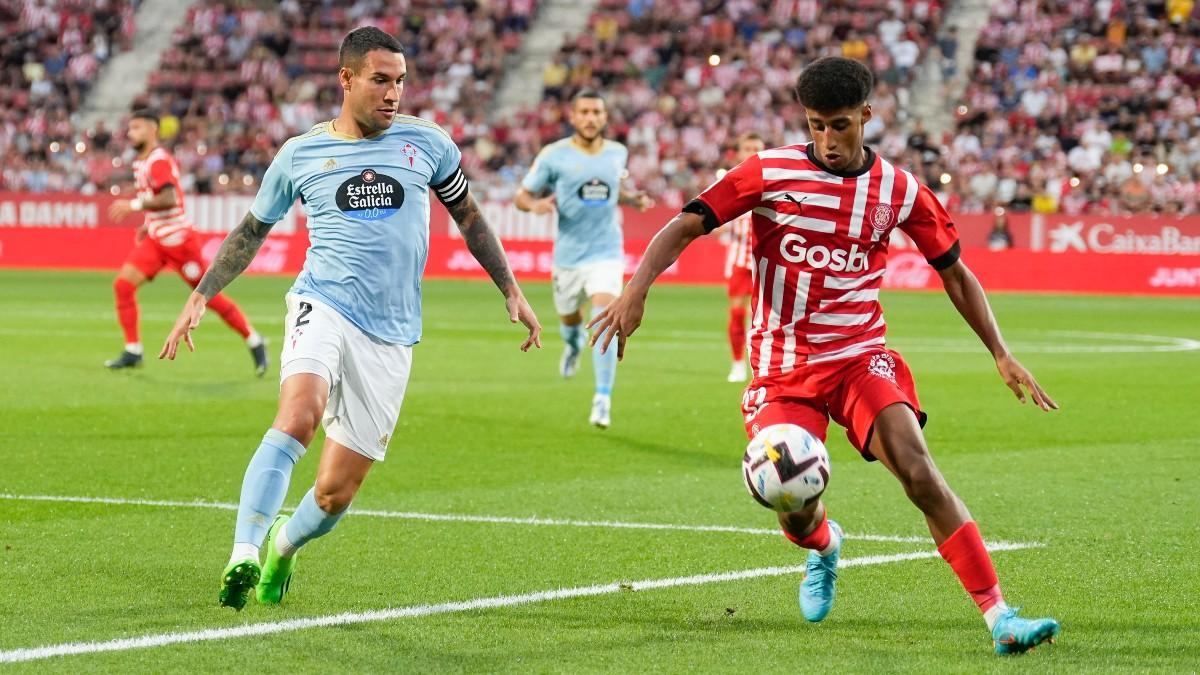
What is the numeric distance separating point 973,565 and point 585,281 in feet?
29.4

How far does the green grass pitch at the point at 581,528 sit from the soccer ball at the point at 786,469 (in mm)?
513

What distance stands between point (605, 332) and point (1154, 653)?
2.12m

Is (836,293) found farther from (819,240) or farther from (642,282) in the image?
(642,282)

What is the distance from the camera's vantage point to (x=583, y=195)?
48.7 feet

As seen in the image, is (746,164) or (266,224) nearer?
(746,164)

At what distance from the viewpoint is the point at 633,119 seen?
1586 inches

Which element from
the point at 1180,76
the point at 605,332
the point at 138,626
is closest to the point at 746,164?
the point at 605,332

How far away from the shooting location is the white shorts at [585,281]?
48.2 ft

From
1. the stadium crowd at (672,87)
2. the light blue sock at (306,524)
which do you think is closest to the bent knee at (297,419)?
the light blue sock at (306,524)

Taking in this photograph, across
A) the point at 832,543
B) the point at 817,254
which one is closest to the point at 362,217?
the point at 817,254

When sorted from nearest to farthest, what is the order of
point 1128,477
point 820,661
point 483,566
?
point 820,661 < point 483,566 < point 1128,477

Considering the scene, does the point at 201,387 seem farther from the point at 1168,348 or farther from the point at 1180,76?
the point at 1180,76

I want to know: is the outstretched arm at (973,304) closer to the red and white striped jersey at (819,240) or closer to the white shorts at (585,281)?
the red and white striped jersey at (819,240)

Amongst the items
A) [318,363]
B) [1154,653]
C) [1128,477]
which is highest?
[318,363]
